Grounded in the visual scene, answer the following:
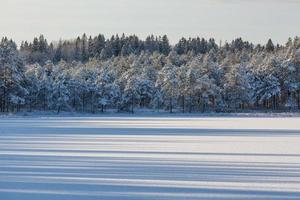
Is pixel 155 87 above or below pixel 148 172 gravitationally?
above

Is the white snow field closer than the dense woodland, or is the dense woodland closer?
the white snow field

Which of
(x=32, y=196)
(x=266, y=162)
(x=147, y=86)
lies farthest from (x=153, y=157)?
(x=147, y=86)

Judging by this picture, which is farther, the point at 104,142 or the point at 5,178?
the point at 104,142

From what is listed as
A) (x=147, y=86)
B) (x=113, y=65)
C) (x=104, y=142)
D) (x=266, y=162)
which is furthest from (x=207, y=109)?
(x=266, y=162)

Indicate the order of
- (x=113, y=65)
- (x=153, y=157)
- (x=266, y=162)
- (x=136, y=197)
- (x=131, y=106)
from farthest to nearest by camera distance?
(x=113, y=65)
(x=131, y=106)
(x=153, y=157)
(x=266, y=162)
(x=136, y=197)

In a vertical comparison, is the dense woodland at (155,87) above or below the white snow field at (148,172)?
above

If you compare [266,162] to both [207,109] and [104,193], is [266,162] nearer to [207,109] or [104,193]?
[104,193]

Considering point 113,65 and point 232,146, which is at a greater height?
point 113,65

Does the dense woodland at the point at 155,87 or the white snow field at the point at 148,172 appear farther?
the dense woodland at the point at 155,87

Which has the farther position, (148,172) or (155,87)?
(155,87)

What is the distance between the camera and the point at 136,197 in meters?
8.48

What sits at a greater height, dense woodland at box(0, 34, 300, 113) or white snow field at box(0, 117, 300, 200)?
dense woodland at box(0, 34, 300, 113)

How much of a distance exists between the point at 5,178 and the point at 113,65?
10110 centimetres

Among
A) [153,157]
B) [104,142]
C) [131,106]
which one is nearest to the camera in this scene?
[153,157]
